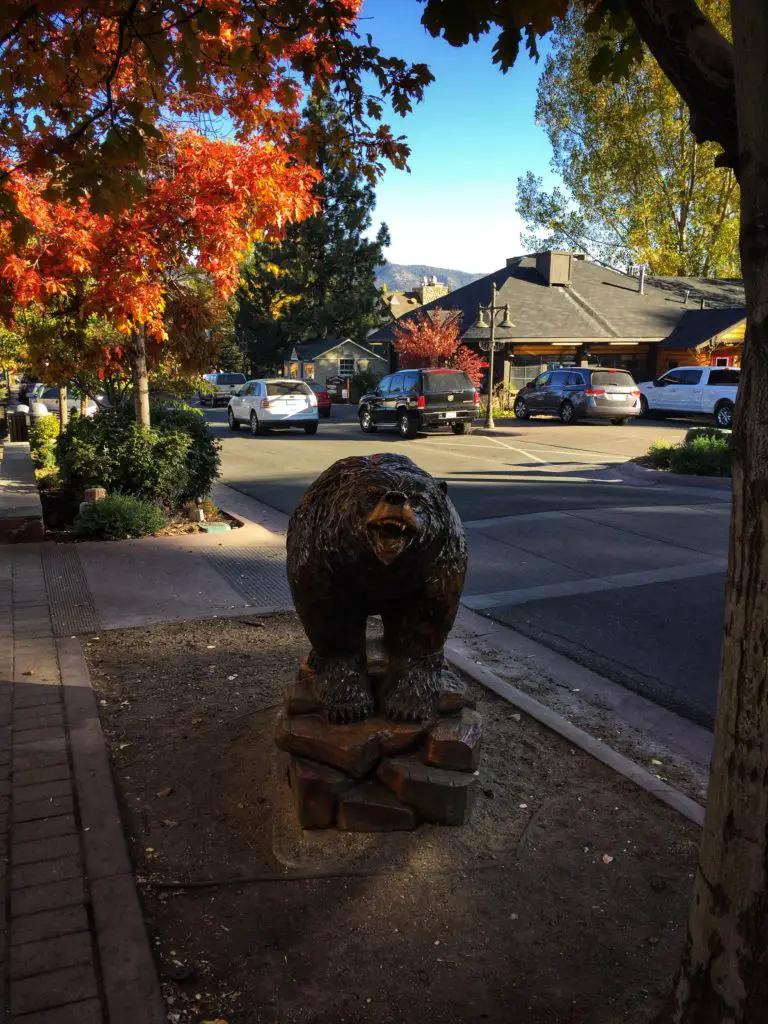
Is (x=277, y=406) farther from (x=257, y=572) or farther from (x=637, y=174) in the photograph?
(x=637, y=174)

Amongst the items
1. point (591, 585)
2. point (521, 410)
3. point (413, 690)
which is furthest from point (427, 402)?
point (413, 690)

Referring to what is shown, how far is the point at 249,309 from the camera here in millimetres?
48875

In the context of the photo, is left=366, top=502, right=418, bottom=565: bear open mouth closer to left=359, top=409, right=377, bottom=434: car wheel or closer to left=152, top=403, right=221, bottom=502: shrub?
left=152, top=403, right=221, bottom=502: shrub

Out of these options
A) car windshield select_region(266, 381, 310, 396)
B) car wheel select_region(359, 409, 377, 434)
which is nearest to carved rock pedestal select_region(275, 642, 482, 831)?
car wheel select_region(359, 409, 377, 434)

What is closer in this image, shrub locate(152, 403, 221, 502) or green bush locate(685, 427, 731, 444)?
shrub locate(152, 403, 221, 502)

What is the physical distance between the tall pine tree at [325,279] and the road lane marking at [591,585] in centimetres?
4173

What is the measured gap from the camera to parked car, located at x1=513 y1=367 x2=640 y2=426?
81.1ft

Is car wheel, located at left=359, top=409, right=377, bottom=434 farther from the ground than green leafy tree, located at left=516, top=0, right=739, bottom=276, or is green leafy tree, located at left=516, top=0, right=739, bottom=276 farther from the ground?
green leafy tree, located at left=516, top=0, right=739, bottom=276

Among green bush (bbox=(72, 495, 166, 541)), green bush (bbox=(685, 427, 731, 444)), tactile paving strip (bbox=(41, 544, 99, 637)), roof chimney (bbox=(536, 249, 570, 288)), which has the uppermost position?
roof chimney (bbox=(536, 249, 570, 288))

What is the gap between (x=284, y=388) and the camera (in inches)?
922

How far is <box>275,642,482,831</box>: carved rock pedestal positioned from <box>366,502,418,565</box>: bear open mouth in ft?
2.74

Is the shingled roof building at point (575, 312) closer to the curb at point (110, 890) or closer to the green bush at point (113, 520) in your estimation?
→ the green bush at point (113, 520)

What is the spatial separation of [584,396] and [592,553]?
17.6 metres

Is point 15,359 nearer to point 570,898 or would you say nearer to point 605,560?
point 605,560
